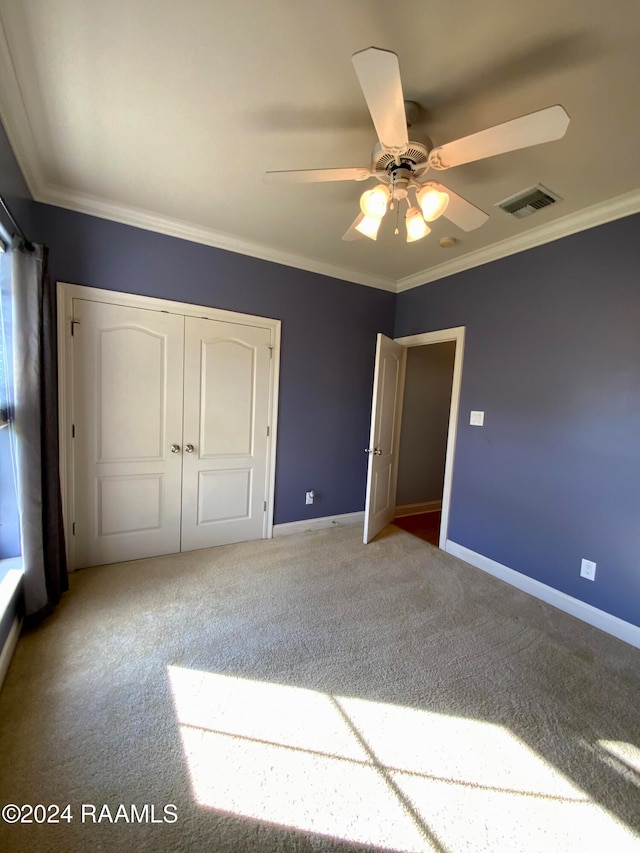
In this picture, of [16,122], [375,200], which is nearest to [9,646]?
[16,122]

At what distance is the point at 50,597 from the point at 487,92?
3.48 metres

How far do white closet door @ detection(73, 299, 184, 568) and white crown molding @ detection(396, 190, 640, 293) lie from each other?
8.14ft

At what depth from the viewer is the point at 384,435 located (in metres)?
3.54

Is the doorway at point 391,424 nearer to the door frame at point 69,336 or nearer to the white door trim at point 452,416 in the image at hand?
the white door trim at point 452,416

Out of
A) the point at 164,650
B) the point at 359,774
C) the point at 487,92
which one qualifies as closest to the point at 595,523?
the point at 359,774

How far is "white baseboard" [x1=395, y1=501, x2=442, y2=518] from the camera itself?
4.48 metres

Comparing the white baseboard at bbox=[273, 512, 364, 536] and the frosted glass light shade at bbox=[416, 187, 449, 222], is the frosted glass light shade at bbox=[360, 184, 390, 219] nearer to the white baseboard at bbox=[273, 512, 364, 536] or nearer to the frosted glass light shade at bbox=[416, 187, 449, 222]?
the frosted glass light shade at bbox=[416, 187, 449, 222]

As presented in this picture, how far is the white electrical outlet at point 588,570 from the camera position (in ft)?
7.66

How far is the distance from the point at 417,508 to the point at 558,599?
2.17 metres

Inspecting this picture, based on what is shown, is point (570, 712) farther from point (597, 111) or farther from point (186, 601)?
point (597, 111)

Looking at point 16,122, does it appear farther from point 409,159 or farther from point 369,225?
point 409,159

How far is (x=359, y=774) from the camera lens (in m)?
1.32

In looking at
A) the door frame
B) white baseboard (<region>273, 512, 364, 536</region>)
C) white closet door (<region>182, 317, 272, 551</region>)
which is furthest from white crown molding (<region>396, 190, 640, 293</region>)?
white baseboard (<region>273, 512, 364, 536</region>)

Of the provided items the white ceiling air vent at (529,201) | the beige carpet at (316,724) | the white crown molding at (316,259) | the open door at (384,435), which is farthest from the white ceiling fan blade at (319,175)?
the beige carpet at (316,724)
